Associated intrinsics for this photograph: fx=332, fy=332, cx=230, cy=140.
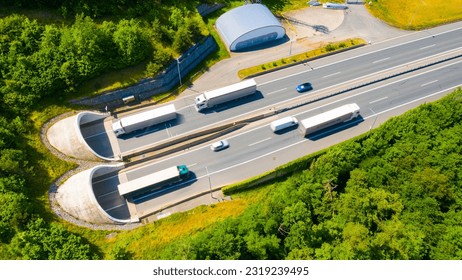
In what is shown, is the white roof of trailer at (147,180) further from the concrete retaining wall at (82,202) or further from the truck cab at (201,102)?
the truck cab at (201,102)

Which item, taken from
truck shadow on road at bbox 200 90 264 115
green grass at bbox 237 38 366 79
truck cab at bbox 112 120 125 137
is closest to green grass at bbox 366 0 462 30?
green grass at bbox 237 38 366 79

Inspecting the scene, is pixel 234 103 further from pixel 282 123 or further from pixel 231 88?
pixel 282 123

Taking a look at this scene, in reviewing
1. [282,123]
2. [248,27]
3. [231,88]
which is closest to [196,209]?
[282,123]

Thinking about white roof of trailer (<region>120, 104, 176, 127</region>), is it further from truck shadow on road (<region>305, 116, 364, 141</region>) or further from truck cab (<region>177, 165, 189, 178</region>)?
truck shadow on road (<region>305, 116, 364, 141</region>)

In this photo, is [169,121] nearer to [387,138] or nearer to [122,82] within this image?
[122,82]

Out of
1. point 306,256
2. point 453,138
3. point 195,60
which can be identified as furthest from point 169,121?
point 453,138
